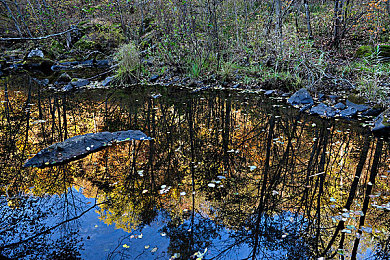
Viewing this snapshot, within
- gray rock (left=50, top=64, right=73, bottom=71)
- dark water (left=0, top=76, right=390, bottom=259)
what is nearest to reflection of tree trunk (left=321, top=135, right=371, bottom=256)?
dark water (left=0, top=76, right=390, bottom=259)

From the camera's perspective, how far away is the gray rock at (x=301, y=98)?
6.55m

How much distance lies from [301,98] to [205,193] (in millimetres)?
4671

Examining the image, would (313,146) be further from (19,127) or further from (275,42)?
(19,127)

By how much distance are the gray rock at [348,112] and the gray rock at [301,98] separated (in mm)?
875

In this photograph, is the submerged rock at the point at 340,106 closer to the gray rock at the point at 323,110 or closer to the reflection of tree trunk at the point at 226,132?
the gray rock at the point at 323,110

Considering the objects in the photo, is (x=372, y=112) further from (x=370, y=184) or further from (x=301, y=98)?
(x=370, y=184)

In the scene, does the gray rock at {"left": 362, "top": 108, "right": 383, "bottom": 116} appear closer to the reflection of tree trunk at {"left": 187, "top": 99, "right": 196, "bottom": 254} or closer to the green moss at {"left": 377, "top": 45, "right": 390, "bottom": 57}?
the green moss at {"left": 377, "top": 45, "right": 390, "bottom": 57}

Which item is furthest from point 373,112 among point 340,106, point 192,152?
point 192,152

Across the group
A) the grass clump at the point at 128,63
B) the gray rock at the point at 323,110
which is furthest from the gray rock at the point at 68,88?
the gray rock at the point at 323,110

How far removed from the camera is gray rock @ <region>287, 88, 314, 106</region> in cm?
655

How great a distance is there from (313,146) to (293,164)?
81cm

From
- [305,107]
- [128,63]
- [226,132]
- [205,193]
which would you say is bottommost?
[205,193]

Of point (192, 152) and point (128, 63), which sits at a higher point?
point (128, 63)

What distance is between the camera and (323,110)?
5.90m
